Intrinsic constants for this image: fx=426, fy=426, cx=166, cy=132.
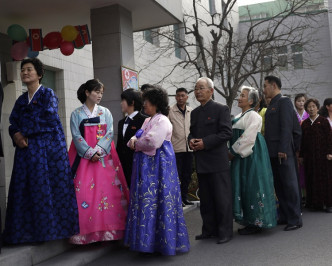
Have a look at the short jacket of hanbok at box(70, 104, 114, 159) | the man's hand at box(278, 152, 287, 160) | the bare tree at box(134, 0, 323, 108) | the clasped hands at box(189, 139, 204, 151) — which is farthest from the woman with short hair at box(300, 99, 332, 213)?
the short jacket of hanbok at box(70, 104, 114, 159)

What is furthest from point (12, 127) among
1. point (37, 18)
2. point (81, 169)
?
point (37, 18)

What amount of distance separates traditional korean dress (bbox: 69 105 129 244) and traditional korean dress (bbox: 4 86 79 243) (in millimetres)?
196

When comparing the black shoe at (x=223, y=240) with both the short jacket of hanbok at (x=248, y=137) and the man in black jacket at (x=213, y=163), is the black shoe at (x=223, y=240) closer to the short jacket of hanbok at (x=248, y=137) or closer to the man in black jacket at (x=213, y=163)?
the man in black jacket at (x=213, y=163)

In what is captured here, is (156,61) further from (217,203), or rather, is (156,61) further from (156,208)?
(156,208)

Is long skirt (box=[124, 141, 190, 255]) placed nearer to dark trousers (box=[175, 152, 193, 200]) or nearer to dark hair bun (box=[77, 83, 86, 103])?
dark hair bun (box=[77, 83, 86, 103])

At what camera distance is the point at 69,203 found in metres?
4.09

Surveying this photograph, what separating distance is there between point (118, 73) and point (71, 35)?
881 mm

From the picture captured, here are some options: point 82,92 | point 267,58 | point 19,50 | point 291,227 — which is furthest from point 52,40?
point 267,58

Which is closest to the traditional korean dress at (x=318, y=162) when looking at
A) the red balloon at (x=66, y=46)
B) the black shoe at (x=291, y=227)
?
the black shoe at (x=291, y=227)

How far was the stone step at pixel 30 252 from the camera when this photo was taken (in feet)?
11.9

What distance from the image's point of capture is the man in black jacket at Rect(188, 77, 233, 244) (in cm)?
468

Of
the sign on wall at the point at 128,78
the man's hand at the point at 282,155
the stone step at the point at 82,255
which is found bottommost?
the stone step at the point at 82,255

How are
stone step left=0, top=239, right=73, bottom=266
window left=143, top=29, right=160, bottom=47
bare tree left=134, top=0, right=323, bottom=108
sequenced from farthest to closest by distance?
1. window left=143, top=29, right=160, bottom=47
2. bare tree left=134, top=0, right=323, bottom=108
3. stone step left=0, top=239, right=73, bottom=266

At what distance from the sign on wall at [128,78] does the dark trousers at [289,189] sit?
2405mm
